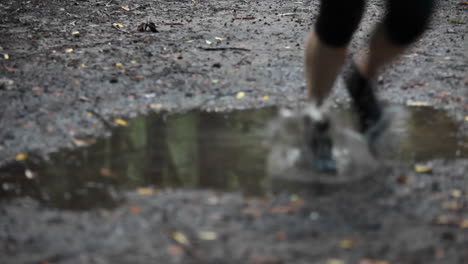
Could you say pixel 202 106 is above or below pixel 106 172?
below

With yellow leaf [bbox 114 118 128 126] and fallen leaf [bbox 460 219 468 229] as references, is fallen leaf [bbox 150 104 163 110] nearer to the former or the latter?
yellow leaf [bbox 114 118 128 126]

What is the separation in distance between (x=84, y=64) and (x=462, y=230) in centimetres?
347

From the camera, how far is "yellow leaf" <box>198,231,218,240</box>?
257 cm

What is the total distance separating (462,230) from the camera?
8.73 ft

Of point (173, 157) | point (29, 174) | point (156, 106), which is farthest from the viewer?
point (156, 106)

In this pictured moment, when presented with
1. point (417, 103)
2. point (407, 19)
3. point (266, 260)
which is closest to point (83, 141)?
point (266, 260)

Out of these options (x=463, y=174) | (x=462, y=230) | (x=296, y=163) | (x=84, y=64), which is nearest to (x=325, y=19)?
(x=296, y=163)

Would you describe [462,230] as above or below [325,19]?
below

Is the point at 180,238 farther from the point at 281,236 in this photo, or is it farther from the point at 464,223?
the point at 464,223

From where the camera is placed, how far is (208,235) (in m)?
2.59

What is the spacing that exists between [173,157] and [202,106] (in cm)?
87

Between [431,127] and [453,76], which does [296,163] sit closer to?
[431,127]

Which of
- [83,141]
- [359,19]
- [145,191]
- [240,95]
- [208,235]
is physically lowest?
[240,95]

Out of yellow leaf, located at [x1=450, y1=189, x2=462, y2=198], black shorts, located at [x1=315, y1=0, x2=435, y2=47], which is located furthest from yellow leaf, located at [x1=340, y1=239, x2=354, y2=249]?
black shorts, located at [x1=315, y1=0, x2=435, y2=47]
